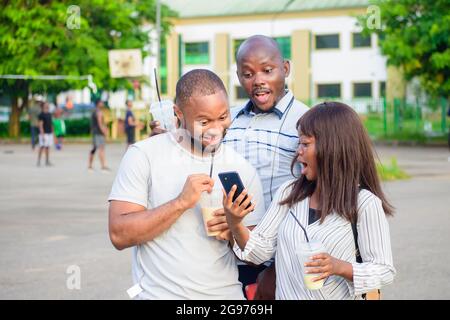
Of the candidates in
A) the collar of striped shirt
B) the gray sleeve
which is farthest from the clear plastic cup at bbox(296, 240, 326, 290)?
the collar of striped shirt

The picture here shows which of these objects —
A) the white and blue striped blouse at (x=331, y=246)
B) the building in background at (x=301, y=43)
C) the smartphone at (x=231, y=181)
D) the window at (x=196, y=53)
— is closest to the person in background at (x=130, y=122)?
the white and blue striped blouse at (x=331, y=246)

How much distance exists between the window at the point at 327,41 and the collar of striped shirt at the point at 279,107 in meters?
59.3

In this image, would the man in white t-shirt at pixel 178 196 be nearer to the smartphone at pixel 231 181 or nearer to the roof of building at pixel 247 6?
the smartphone at pixel 231 181

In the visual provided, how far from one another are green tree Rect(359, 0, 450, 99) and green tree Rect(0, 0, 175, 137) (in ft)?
41.4

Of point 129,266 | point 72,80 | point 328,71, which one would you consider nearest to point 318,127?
point 129,266

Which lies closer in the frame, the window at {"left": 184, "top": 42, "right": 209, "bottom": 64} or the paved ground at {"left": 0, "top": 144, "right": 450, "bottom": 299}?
the paved ground at {"left": 0, "top": 144, "right": 450, "bottom": 299}

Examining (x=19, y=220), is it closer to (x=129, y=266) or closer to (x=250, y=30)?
(x=129, y=266)

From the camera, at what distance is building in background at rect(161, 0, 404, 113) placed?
61719mm

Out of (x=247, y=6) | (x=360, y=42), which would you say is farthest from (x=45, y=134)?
(x=247, y=6)

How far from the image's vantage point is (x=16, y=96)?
42.6m

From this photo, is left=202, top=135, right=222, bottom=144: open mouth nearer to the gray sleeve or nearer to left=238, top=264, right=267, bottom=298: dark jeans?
the gray sleeve

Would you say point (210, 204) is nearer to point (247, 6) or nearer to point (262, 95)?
point (262, 95)

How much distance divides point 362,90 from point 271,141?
195ft

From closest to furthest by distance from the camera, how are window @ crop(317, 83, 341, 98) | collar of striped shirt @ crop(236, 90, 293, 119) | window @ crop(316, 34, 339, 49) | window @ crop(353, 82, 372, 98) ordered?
collar of striped shirt @ crop(236, 90, 293, 119), window @ crop(353, 82, 372, 98), window @ crop(316, 34, 339, 49), window @ crop(317, 83, 341, 98)
